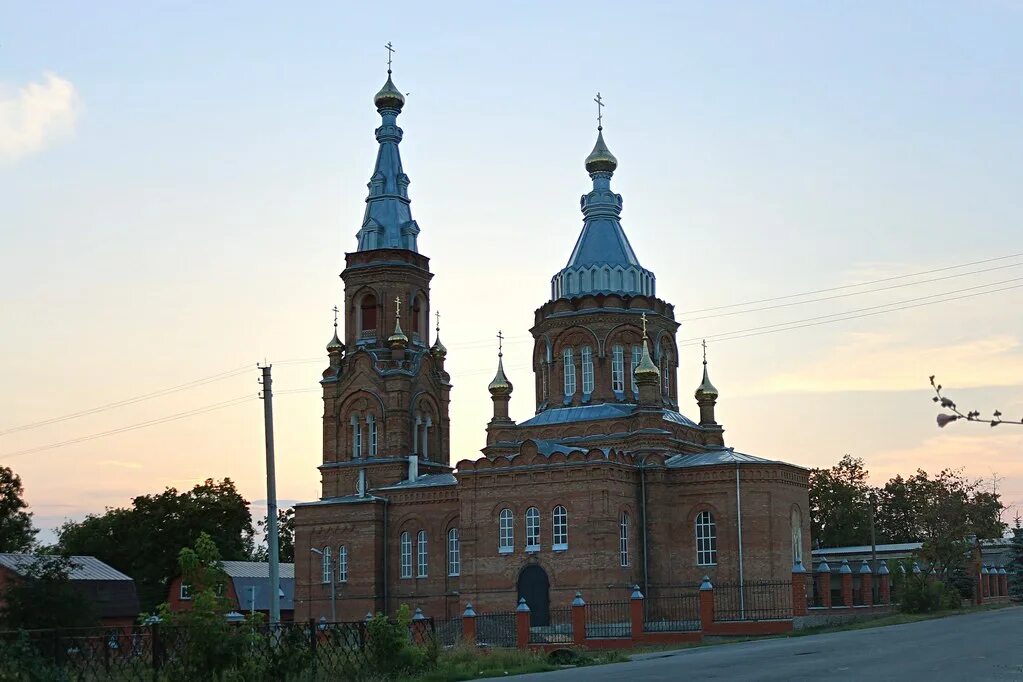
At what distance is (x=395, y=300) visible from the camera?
4703 centimetres

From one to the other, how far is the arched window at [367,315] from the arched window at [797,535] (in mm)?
17182

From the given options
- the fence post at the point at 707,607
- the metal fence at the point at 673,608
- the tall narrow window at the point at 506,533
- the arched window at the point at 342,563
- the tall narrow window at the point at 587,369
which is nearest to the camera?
the fence post at the point at 707,607

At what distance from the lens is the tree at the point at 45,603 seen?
3162cm

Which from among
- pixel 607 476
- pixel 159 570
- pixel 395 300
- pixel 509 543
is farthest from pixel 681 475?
pixel 159 570

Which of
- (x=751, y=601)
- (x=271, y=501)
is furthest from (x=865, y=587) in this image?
(x=271, y=501)

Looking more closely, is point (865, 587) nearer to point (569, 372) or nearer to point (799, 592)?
point (799, 592)

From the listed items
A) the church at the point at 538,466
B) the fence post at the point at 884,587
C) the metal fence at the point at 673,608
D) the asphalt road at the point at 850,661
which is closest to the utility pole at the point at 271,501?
the asphalt road at the point at 850,661

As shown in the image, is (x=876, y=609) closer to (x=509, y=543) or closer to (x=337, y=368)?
(x=509, y=543)

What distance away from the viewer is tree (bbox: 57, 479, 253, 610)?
58.6 meters

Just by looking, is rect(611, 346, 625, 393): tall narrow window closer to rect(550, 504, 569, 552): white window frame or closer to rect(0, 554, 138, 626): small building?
rect(550, 504, 569, 552): white window frame

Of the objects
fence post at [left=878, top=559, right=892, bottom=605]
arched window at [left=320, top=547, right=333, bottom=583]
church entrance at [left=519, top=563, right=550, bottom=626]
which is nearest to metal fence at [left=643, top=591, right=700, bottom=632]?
church entrance at [left=519, top=563, right=550, bottom=626]

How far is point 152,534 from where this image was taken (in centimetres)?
5900

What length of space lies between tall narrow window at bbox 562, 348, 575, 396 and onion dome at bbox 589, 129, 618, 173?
7170mm

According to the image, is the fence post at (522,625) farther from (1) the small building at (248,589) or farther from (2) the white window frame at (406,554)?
(1) the small building at (248,589)
